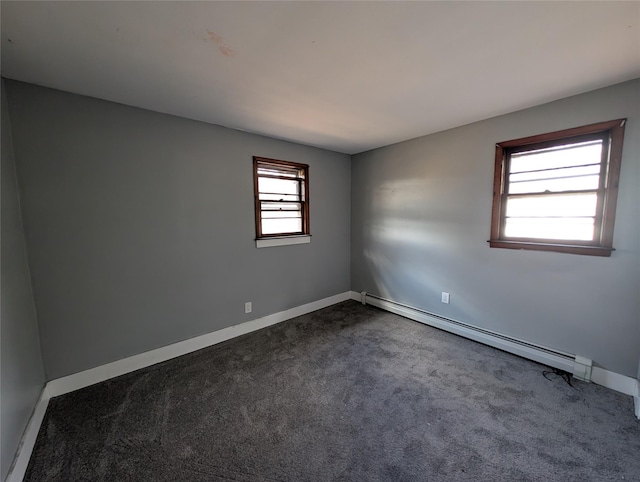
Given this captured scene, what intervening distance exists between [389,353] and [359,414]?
880 millimetres

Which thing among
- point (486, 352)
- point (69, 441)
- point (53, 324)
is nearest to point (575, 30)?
point (486, 352)

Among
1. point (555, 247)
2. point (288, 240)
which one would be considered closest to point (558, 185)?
point (555, 247)

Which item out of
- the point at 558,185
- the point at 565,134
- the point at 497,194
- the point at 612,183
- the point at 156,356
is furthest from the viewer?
the point at 497,194

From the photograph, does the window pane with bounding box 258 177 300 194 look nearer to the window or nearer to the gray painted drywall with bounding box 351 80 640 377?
the gray painted drywall with bounding box 351 80 640 377

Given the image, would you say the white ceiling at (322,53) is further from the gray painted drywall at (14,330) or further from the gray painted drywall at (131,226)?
the gray painted drywall at (14,330)

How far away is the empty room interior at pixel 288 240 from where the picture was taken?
1.33 meters

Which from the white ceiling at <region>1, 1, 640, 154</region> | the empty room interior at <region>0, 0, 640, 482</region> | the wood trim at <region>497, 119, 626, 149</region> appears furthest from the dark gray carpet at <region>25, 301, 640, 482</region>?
the white ceiling at <region>1, 1, 640, 154</region>

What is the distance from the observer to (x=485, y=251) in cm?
260

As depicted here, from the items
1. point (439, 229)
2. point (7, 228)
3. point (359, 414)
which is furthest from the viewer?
point (439, 229)

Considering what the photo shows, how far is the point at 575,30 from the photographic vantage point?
1.31m

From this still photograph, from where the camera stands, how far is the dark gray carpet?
1.36 m

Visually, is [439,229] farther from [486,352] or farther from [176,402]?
[176,402]

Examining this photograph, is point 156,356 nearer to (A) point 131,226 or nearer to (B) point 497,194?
(A) point 131,226

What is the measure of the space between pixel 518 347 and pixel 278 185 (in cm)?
307
